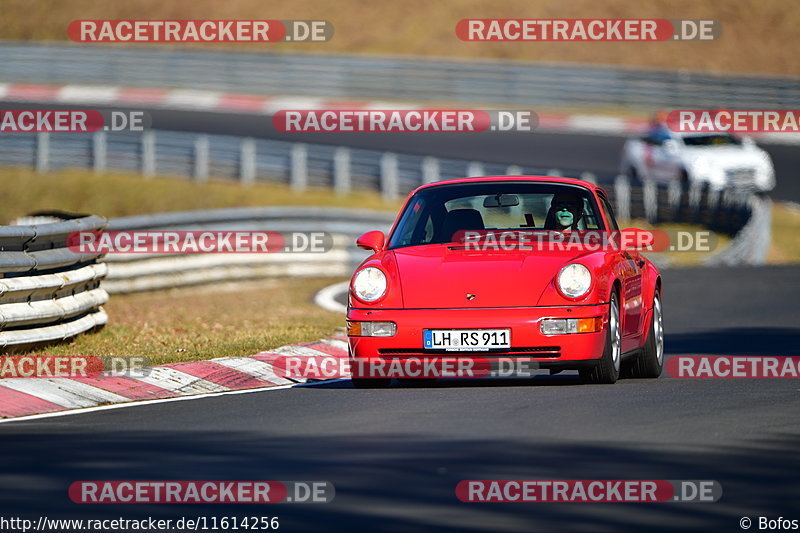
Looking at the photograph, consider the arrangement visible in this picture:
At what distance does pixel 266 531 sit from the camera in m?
5.91

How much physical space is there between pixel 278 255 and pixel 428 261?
1098cm

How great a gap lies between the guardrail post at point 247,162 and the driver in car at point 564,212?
20261 millimetres

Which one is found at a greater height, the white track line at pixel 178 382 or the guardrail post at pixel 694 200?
the guardrail post at pixel 694 200

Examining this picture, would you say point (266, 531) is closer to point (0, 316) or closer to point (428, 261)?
point (428, 261)

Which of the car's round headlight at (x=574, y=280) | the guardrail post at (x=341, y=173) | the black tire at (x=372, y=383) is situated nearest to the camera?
the car's round headlight at (x=574, y=280)

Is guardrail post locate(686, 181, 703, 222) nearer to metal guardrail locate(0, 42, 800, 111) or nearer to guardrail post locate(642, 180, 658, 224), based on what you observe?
guardrail post locate(642, 180, 658, 224)

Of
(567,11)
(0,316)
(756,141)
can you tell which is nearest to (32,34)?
(567,11)

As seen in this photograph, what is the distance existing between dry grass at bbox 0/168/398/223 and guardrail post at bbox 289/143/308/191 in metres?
0.20

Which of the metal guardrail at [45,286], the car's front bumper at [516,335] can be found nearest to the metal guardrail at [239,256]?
the metal guardrail at [45,286]

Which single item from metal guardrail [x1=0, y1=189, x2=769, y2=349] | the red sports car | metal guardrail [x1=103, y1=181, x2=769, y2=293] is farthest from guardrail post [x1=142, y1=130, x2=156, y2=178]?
the red sports car

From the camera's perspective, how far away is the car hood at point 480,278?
969cm

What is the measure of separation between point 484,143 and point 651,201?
28.9 ft

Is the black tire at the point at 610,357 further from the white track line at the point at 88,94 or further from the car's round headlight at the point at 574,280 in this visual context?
the white track line at the point at 88,94

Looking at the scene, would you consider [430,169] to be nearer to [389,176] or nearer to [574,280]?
[389,176]
